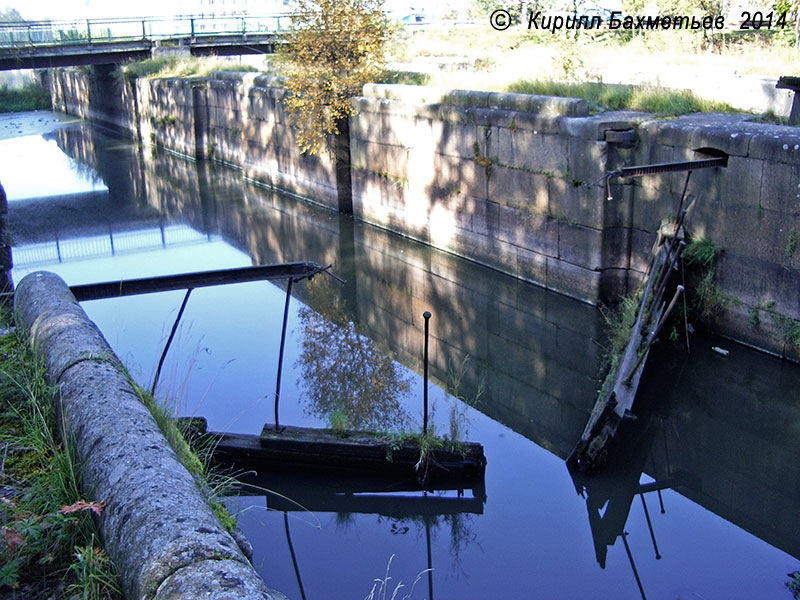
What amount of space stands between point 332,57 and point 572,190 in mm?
6931

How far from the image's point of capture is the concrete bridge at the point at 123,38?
25.3 m

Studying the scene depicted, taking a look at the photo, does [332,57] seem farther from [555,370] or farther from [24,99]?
[24,99]

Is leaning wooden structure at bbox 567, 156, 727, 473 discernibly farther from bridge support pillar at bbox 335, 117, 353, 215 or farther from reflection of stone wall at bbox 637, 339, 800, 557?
bridge support pillar at bbox 335, 117, 353, 215

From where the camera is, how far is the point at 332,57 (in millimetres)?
15711

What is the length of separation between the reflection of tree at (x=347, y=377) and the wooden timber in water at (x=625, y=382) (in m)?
1.57

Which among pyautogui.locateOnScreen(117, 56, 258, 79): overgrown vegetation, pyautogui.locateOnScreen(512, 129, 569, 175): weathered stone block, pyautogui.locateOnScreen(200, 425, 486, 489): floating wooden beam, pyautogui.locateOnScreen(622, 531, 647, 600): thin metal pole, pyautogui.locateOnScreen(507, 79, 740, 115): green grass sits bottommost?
pyautogui.locateOnScreen(622, 531, 647, 600): thin metal pole

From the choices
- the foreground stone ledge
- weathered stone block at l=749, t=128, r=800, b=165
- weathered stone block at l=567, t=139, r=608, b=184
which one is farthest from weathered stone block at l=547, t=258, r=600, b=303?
the foreground stone ledge

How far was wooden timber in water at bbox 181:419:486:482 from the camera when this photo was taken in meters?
6.58

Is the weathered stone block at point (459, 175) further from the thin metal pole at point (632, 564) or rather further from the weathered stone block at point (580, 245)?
the thin metal pole at point (632, 564)

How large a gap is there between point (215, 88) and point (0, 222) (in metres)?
14.5

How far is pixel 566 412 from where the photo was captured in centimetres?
816

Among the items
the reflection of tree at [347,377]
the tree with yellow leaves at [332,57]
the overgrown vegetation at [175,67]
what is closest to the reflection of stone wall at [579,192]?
the tree with yellow leaves at [332,57]

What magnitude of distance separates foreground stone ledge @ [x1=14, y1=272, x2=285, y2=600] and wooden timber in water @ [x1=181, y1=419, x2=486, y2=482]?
7.17 ft

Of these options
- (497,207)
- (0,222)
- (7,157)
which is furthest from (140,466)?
(7,157)
